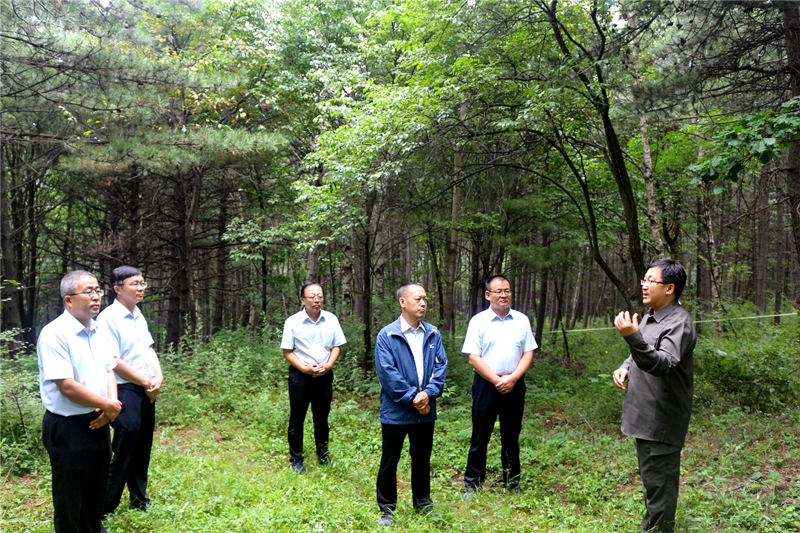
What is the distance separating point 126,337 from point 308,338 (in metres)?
1.85

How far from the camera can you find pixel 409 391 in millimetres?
4066

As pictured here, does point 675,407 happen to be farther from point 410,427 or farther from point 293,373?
point 293,373

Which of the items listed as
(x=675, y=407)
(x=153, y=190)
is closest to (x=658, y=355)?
(x=675, y=407)

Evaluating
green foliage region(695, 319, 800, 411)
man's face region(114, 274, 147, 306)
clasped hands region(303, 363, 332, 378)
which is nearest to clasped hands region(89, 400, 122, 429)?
man's face region(114, 274, 147, 306)

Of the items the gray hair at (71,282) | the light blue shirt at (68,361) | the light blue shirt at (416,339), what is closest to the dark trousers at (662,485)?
the light blue shirt at (416,339)

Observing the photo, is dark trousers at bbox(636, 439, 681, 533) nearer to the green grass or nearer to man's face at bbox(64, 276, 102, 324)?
the green grass

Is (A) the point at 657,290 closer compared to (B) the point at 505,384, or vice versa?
(A) the point at 657,290

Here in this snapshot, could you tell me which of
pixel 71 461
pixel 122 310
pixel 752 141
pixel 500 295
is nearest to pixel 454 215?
pixel 500 295

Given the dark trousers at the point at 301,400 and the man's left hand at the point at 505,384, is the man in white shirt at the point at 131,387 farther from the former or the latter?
the man's left hand at the point at 505,384

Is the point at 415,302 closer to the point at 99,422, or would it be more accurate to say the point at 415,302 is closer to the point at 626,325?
the point at 626,325

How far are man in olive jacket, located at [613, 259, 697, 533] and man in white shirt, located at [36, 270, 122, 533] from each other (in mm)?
3455

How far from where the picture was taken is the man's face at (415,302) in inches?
166

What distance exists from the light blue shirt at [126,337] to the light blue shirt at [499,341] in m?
2.84

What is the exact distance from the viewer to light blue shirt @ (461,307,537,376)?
5.03m
